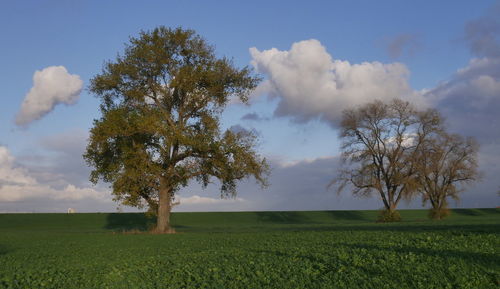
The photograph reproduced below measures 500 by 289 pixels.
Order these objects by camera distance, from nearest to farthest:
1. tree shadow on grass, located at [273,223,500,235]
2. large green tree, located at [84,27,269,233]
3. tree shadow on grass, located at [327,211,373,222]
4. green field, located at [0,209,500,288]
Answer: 1. green field, located at [0,209,500,288]
2. tree shadow on grass, located at [273,223,500,235]
3. large green tree, located at [84,27,269,233]
4. tree shadow on grass, located at [327,211,373,222]

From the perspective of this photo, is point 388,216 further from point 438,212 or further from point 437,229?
point 437,229

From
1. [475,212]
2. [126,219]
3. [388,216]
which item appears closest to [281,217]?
[126,219]

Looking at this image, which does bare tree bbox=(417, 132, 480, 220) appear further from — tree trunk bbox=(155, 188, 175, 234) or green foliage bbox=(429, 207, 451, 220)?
tree trunk bbox=(155, 188, 175, 234)

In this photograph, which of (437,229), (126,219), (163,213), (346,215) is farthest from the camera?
(346,215)

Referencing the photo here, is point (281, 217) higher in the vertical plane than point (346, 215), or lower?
lower

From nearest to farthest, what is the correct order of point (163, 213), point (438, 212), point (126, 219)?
point (163, 213)
point (438, 212)
point (126, 219)

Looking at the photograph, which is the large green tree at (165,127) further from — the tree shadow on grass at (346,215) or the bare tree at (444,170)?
the tree shadow on grass at (346,215)

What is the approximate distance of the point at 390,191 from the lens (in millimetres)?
57906

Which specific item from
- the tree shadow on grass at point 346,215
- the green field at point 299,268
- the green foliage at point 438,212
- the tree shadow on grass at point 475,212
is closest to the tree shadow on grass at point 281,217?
the tree shadow on grass at point 346,215

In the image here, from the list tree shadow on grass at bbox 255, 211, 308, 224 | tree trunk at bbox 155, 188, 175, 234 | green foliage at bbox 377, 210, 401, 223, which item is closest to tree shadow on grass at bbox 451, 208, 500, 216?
tree shadow on grass at bbox 255, 211, 308, 224

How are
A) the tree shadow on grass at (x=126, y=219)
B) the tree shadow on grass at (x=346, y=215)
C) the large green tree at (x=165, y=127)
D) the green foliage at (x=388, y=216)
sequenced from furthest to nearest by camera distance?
the tree shadow on grass at (x=346, y=215) < the tree shadow on grass at (x=126, y=219) < the green foliage at (x=388, y=216) < the large green tree at (x=165, y=127)

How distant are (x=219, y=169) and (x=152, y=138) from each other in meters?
6.19

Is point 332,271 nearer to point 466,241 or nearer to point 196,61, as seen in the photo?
point 466,241

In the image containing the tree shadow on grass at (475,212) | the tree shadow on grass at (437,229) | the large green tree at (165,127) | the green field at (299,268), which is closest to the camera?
the green field at (299,268)
